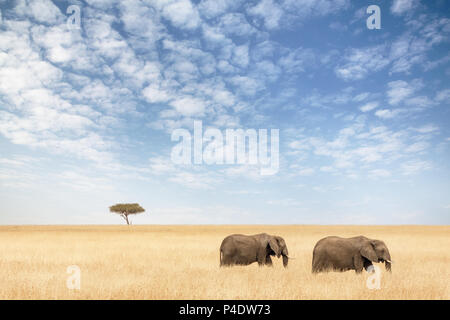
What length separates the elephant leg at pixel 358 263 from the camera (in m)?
12.4

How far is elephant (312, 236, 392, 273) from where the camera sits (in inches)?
493

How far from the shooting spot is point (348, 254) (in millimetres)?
12688

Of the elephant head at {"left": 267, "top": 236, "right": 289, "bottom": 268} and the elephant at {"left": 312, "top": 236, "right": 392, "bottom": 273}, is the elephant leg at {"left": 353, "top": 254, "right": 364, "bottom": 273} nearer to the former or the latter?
the elephant at {"left": 312, "top": 236, "right": 392, "bottom": 273}

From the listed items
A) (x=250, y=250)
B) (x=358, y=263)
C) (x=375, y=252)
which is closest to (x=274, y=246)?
(x=250, y=250)

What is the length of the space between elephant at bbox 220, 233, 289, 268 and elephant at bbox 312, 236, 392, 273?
1710 mm

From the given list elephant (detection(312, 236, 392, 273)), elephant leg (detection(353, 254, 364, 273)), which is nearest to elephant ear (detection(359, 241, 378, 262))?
elephant (detection(312, 236, 392, 273))

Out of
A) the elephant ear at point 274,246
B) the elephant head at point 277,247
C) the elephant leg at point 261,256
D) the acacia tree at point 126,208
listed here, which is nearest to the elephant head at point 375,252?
the elephant head at point 277,247

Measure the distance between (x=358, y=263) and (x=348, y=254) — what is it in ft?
1.46

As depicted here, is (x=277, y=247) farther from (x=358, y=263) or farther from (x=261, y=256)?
(x=358, y=263)

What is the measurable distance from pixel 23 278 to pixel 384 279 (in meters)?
12.1
